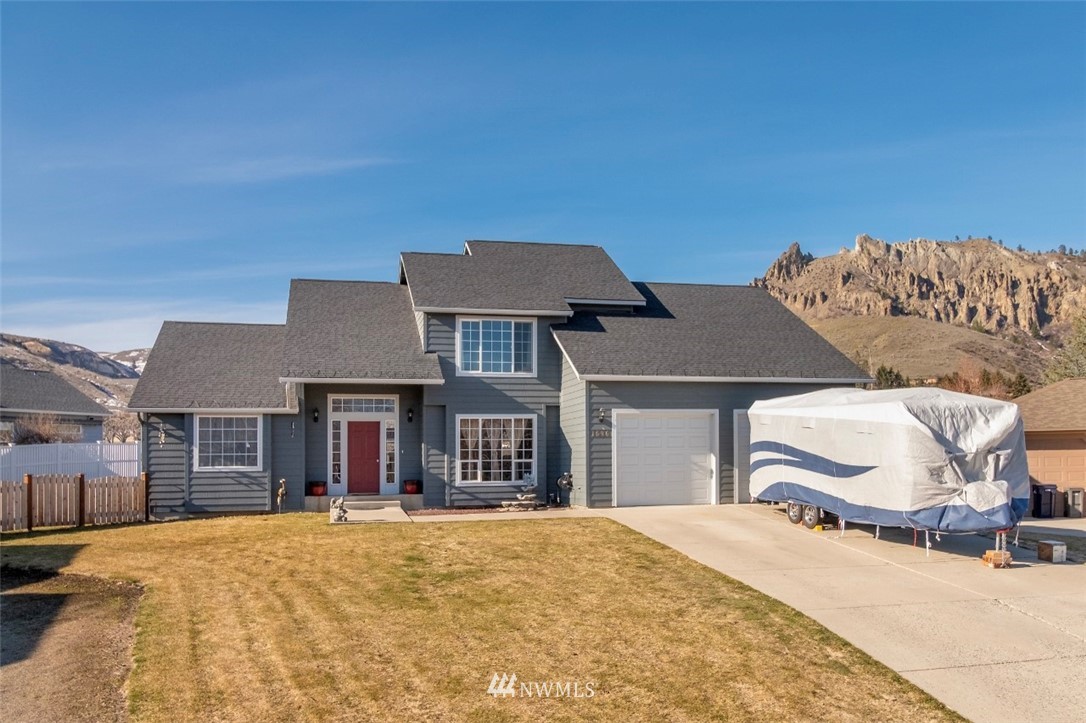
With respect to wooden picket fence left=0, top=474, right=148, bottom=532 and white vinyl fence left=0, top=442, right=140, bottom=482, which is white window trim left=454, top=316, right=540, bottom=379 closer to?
wooden picket fence left=0, top=474, right=148, bottom=532

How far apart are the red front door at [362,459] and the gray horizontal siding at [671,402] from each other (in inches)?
208

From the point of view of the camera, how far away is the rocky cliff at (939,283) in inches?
5202

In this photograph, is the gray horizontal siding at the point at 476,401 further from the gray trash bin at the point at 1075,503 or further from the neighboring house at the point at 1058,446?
the gray trash bin at the point at 1075,503

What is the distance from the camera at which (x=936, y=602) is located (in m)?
11.4

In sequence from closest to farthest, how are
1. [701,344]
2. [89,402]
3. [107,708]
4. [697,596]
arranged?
1. [107,708]
2. [697,596]
3. [701,344]
4. [89,402]

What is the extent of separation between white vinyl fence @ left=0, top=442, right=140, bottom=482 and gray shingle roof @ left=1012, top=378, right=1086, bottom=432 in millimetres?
22365

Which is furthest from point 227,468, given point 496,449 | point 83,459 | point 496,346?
point 496,346

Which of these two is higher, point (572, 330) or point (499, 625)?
point (572, 330)

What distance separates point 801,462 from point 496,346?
310 inches

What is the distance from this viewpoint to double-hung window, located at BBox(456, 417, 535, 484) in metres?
21.0

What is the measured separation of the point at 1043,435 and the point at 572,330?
1151 centimetres

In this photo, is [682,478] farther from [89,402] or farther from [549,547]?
[89,402]

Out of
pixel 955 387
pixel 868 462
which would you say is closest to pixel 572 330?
pixel 868 462

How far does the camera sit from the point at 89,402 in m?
38.9
